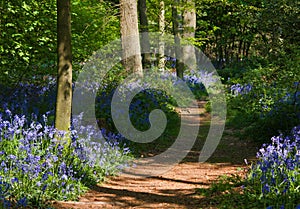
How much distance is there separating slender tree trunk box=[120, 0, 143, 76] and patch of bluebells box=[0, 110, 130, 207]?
3.81m

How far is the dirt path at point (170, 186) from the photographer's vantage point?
5.05m

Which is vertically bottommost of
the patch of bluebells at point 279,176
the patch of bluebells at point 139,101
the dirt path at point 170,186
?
the dirt path at point 170,186

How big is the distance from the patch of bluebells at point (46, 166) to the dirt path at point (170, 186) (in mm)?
191

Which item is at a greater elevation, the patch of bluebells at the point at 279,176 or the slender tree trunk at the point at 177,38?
the slender tree trunk at the point at 177,38

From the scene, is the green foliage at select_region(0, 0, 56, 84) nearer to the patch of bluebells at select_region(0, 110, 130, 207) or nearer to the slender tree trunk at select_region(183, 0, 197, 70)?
the patch of bluebells at select_region(0, 110, 130, 207)

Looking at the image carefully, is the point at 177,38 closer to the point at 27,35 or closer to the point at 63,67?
the point at 27,35

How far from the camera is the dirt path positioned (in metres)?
5.05

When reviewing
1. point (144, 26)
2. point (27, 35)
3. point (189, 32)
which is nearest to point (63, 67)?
point (27, 35)

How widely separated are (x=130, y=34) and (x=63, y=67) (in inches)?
174

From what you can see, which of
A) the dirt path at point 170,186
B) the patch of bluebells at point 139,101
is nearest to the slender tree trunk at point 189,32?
the patch of bluebells at point 139,101

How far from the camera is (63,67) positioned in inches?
222

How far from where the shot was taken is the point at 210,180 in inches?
243

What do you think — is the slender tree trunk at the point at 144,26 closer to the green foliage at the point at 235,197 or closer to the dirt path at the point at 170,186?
the dirt path at the point at 170,186

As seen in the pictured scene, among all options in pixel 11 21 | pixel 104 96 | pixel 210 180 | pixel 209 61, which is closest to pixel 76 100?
pixel 104 96
